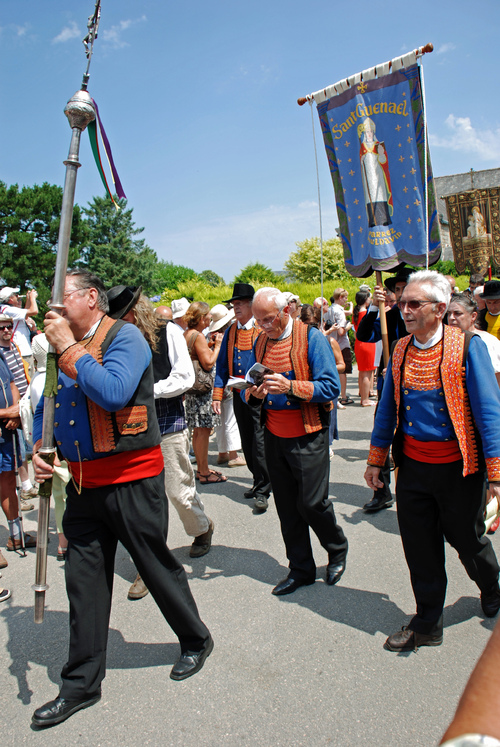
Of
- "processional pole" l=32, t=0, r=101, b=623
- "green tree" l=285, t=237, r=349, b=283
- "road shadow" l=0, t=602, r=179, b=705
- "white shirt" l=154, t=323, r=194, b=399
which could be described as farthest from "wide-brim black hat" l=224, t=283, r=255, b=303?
"green tree" l=285, t=237, r=349, b=283

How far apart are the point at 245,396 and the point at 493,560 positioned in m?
1.78

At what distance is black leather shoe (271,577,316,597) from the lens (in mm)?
3562

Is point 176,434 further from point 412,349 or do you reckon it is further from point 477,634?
point 477,634

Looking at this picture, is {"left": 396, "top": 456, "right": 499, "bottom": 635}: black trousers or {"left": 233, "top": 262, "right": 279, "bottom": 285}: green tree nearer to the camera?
{"left": 396, "top": 456, "right": 499, "bottom": 635}: black trousers

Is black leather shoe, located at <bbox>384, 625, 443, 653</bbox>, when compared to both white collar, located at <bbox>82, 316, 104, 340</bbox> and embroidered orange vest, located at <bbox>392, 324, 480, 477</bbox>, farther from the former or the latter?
white collar, located at <bbox>82, 316, 104, 340</bbox>

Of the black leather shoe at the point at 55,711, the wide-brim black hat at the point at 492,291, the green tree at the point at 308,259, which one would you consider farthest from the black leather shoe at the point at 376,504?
the green tree at the point at 308,259

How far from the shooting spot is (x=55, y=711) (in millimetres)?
2502

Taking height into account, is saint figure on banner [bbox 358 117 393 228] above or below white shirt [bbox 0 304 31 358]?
above

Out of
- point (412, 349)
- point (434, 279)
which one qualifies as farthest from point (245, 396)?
point (434, 279)

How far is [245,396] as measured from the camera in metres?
3.64

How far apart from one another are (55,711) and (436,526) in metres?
2.12

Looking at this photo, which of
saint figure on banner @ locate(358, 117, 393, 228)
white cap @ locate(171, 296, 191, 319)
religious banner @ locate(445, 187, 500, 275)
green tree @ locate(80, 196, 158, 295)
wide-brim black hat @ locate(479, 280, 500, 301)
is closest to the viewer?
saint figure on banner @ locate(358, 117, 393, 228)

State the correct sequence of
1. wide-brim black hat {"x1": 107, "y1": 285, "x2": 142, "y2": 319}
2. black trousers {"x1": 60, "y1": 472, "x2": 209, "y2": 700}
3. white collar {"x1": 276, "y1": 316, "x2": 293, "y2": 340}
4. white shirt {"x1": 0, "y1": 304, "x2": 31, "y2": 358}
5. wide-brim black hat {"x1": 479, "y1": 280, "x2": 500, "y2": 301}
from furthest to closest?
white shirt {"x1": 0, "y1": 304, "x2": 31, "y2": 358} → wide-brim black hat {"x1": 479, "y1": 280, "x2": 500, "y2": 301} → white collar {"x1": 276, "y1": 316, "x2": 293, "y2": 340} → wide-brim black hat {"x1": 107, "y1": 285, "x2": 142, "y2": 319} → black trousers {"x1": 60, "y1": 472, "x2": 209, "y2": 700}

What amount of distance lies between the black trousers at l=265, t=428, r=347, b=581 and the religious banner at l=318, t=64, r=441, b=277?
2.15 meters
